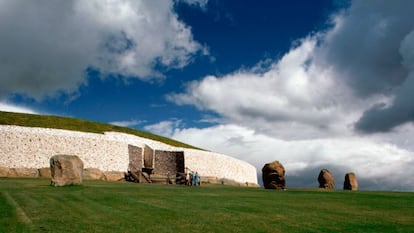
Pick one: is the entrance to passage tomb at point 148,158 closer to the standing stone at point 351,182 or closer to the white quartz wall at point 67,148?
the white quartz wall at point 67,148

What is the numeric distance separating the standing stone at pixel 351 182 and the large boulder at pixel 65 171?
72.6 feet

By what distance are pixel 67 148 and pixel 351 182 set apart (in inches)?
1133

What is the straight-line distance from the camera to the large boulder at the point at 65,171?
19703 mm

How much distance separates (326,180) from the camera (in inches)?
1261

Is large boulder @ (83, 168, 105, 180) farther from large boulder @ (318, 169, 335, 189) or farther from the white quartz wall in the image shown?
large boulder @ (318, 169, 335, 189)

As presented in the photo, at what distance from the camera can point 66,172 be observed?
19859mm

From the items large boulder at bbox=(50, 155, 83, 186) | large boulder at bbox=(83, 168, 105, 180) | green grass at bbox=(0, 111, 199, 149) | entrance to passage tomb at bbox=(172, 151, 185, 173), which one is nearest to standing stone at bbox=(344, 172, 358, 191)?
large boulder at bbox=(50, 155, 83, 186)

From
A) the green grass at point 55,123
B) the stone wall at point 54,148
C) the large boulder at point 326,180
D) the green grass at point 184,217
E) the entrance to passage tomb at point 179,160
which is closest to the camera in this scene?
the green grass at point 184,217

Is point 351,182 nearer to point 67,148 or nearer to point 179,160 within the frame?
point 179,160

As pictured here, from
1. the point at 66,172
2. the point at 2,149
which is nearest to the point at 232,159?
the point at 2,149

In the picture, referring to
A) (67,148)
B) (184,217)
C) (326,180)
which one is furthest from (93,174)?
(184,217)

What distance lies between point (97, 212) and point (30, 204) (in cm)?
296

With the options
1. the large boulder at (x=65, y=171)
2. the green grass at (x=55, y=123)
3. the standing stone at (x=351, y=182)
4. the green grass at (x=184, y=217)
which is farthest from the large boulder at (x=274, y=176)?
the green grass at (x=55, y=123)

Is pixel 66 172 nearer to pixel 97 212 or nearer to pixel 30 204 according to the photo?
pixel 30 204
